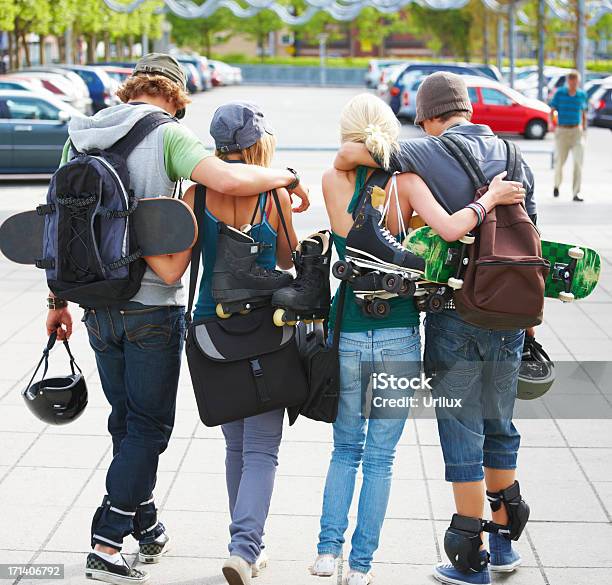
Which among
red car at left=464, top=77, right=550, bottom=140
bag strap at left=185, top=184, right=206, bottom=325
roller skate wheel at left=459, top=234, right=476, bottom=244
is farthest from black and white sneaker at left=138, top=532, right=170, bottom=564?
red car at left=464, top=77, right=550, bottom=140

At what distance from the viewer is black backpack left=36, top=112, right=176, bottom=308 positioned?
380 cm

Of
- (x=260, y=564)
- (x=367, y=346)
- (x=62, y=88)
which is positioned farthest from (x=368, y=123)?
(x=62, y=88)

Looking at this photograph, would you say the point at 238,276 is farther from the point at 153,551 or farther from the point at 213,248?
the point at 153,551

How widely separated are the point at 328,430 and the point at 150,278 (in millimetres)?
2145

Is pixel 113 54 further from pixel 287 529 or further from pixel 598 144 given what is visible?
pixel 287 529

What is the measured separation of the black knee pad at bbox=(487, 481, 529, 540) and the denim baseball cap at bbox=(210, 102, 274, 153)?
5.24 feet

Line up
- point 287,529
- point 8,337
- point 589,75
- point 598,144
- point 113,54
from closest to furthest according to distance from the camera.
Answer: point 287,529
point 8,337
point 598,144
point 589,75
point 113,54

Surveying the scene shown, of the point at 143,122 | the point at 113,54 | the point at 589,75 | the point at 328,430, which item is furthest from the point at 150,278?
the point at 113,54

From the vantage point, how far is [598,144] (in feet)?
83.6

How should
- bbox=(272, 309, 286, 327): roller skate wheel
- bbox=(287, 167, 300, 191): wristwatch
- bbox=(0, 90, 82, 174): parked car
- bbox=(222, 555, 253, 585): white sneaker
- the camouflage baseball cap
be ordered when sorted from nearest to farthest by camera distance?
bbox=(222, 555, 253, 585): white sneaker, bbox=(272, 309, 286, 327): roller skate wheel, bbox=(287, 167, 300, 191): wristwatch, the camouflage baseball cap, bbox=(0, 90, 82, 174): parked car

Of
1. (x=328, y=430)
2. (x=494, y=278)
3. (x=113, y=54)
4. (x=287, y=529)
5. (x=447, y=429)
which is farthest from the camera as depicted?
(x=113, y=54)

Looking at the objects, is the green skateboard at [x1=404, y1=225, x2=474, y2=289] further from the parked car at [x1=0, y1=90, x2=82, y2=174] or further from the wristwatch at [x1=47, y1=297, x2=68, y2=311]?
the parked car at [x1=0, y1=90, x2=82, y2=174]

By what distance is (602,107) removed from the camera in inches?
1191

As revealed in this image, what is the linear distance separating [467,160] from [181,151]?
97cm
